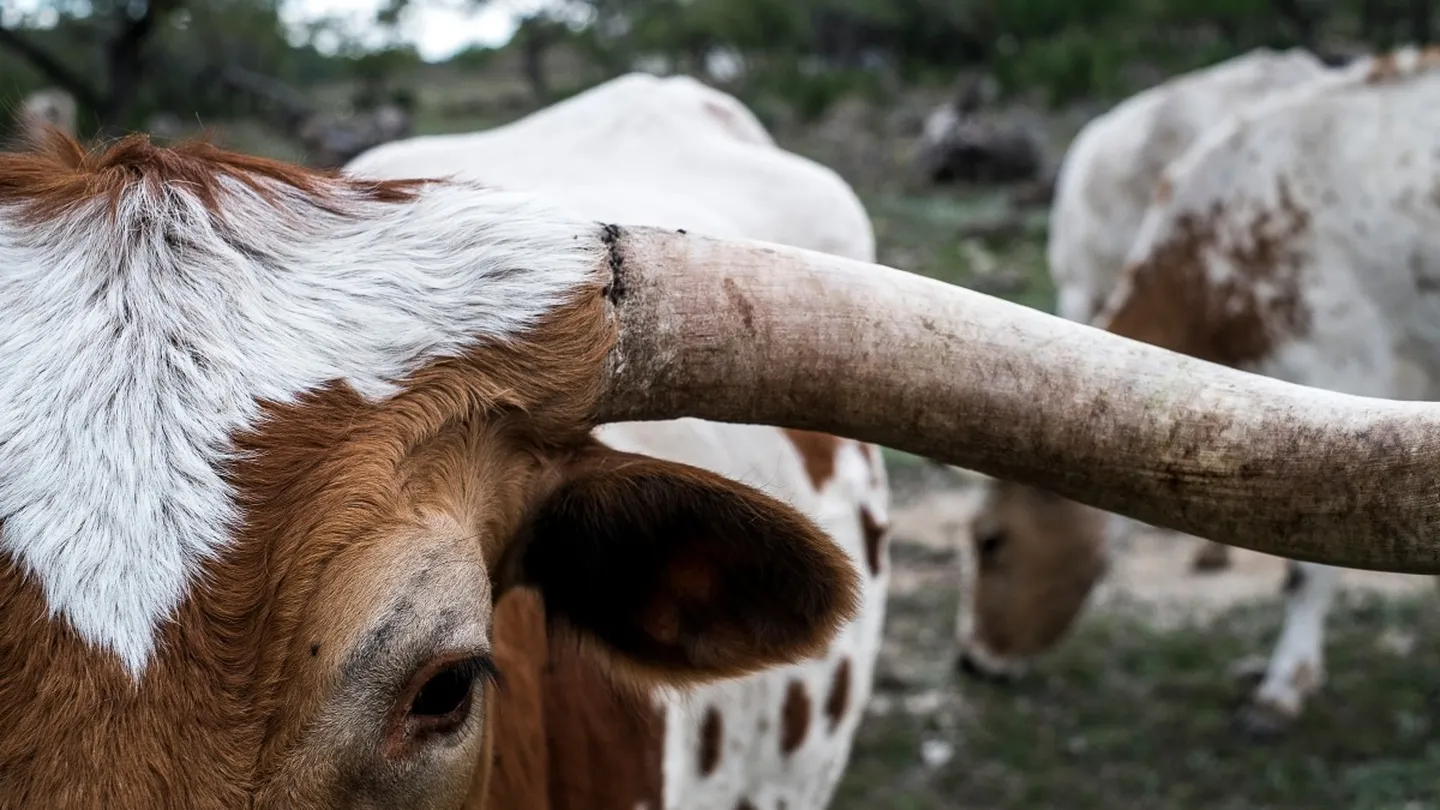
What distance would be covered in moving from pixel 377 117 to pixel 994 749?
87.0 ft

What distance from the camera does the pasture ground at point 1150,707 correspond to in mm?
5387

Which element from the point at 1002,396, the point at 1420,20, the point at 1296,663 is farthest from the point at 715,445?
the point at 1420,20

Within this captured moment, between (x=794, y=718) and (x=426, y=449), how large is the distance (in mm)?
1927

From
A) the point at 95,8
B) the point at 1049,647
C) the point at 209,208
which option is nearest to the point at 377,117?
the point at 95,8

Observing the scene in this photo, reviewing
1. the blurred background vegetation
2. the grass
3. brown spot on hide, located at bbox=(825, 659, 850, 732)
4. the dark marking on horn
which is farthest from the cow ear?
the blurred background vegetation

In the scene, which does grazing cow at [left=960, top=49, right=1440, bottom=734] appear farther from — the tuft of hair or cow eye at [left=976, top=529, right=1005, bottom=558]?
the tuft of hair

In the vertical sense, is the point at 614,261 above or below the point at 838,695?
above

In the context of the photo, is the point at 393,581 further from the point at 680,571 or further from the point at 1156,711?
the point at 1156,711

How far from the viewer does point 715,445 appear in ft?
9.32

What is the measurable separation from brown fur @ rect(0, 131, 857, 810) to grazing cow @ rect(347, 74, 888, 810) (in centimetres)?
20

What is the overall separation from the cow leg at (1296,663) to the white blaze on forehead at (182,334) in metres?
5.03

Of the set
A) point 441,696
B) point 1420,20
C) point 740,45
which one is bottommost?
point 740,45

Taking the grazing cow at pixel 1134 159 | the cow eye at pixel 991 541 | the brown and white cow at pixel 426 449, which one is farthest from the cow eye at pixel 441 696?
the grazing cow at pixel 1134 159

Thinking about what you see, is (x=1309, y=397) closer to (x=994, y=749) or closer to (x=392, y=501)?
(x=392, y=501)
